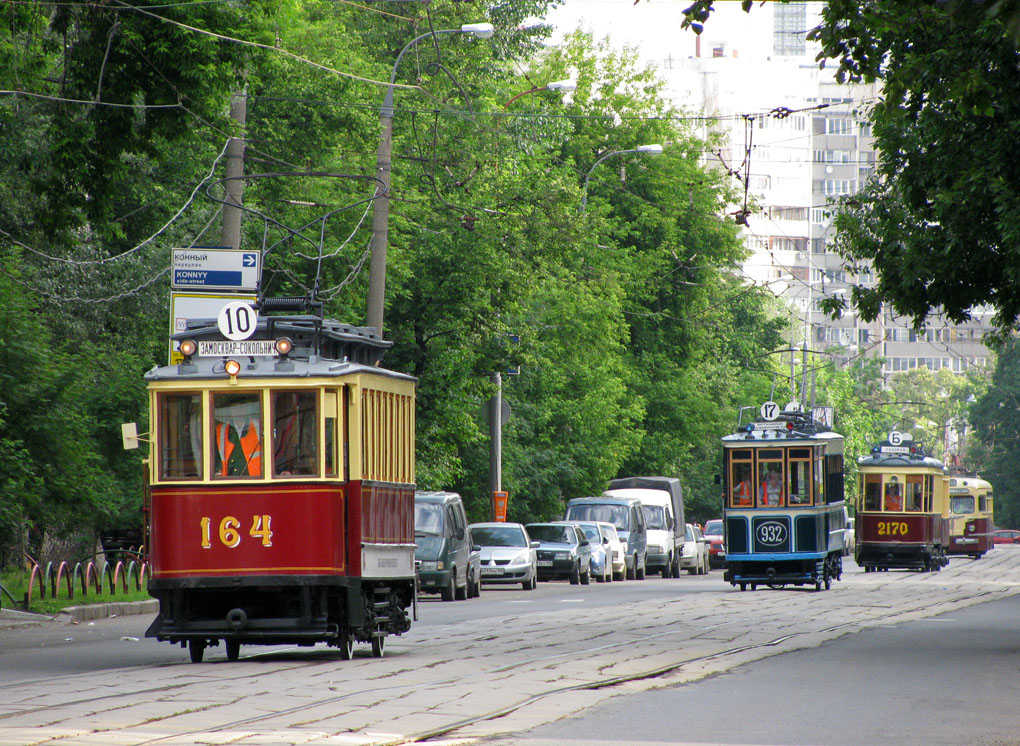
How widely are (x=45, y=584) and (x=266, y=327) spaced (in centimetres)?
1015

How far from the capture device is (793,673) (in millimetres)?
15047

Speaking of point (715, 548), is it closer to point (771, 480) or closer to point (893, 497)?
point (893, 497)

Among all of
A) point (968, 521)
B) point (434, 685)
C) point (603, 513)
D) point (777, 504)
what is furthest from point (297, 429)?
point (968, 521)

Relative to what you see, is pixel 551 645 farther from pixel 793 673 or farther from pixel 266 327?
pixel 266 327

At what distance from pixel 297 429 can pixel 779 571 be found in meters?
20.3

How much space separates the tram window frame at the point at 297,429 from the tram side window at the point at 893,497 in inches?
1295

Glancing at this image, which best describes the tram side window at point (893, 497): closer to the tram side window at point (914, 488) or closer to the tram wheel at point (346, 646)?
the tram side window at point (914, 488)

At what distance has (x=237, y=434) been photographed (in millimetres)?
15398

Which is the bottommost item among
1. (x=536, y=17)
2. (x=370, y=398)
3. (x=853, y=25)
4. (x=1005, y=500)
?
(x=1005, y=500)

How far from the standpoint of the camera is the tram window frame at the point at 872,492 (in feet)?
151

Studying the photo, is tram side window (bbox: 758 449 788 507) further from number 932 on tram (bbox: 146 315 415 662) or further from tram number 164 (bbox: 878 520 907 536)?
number 932 on tram (bbox: 146 315 415 662)

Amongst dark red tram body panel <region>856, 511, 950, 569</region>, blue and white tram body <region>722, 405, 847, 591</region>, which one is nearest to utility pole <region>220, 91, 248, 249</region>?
blue and white tram body <region>722, 405, 847, 591</region>

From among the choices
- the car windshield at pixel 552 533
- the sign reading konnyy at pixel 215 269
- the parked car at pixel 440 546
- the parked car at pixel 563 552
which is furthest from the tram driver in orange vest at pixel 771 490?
the sign reading konnyy at pixel 215 269

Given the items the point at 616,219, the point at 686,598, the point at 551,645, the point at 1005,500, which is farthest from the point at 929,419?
the point at 551,645
